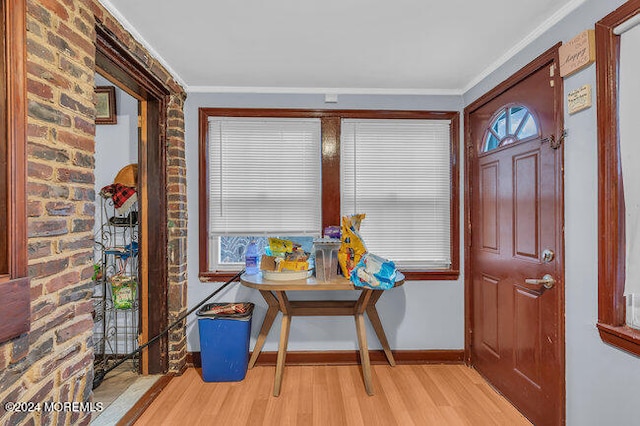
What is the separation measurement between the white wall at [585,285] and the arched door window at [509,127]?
0.32 metres

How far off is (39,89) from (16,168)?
0.35 m

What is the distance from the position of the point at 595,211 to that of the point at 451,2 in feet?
4.15

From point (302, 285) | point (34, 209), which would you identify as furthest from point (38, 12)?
point (302, 285)

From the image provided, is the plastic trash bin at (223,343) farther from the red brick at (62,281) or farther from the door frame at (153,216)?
the red brick at (62,281)

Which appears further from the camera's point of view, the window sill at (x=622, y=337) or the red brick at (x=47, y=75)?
the window sill at (x=622, y=337)

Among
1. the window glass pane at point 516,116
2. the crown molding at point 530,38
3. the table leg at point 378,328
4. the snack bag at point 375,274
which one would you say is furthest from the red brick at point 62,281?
the crown molding at point 530,38

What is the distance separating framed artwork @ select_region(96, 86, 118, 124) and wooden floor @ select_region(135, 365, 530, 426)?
224 cm

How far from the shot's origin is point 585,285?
5.33 ft

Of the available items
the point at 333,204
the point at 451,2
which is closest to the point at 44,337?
the point at 333,204

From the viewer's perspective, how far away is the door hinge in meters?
1.75

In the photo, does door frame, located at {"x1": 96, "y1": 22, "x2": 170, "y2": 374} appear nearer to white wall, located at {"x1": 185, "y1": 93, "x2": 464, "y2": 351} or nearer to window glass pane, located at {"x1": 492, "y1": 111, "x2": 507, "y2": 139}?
white wall, located at {"x1": 185, "y1": 93, "x2": 464, "y2": 351}

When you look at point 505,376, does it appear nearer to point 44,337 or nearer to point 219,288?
point 219,288

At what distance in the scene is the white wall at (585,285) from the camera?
1471mm

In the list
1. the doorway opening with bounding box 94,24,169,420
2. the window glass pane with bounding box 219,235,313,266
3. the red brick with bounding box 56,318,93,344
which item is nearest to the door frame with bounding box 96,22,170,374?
the doorway opening with bounding box 94,24,169,420
